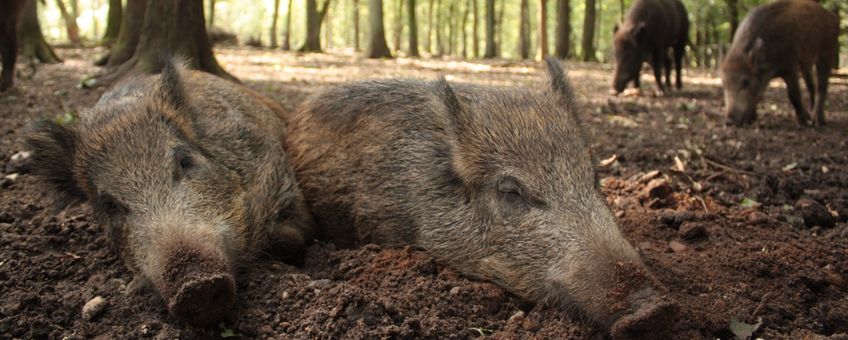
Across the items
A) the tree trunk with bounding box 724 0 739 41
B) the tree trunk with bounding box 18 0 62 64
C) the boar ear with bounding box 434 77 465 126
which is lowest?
the boar ear with bounding box 434 77 465 126

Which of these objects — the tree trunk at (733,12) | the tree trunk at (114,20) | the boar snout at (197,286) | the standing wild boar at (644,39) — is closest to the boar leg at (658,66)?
the standing wild boar at (644,39)

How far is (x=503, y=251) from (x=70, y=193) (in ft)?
8.22

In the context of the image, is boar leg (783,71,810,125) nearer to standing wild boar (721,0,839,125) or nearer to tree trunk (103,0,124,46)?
standing wild boar (721,0,839,125)

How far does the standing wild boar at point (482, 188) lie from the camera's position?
3.00 m

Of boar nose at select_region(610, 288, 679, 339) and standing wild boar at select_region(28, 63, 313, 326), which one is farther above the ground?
standing wild boar at select_region(28, 63, 313, 326)

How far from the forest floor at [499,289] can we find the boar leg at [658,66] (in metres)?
5.96

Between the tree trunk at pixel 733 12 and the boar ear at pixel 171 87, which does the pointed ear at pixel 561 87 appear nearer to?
the boar ear at pixel 171 87

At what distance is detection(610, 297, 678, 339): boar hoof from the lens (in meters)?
2.60

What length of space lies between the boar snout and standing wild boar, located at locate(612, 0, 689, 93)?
32.9ft

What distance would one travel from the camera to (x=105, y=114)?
4129 millimetres

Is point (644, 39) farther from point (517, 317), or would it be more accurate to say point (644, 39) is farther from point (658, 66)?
point (517, 317)

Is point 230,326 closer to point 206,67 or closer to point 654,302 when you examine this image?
point 654,302

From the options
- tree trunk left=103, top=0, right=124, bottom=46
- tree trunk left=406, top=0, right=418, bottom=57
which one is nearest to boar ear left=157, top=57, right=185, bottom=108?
tree trunk left=103, top=0, right=124, bottom=46

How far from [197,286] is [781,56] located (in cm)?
857
